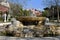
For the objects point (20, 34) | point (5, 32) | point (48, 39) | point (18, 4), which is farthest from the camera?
point (18, 4)

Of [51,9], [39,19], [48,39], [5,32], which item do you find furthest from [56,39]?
[51,9]

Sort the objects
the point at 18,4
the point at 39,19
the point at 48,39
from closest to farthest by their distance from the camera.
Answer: the point at 48,39 → the point at 39,19 → the point at 18,4

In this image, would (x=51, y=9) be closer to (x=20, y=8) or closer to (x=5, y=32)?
(x=20, y=8)

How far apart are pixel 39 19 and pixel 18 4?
2415 cm

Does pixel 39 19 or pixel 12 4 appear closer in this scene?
pixel 39 19

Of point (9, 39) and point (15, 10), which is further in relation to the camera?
point (15, 10)

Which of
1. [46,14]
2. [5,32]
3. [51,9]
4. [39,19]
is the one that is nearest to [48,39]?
[5,32]

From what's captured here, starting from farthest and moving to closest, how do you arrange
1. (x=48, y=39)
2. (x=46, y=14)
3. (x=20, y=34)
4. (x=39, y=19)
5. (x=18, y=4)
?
(x=46, y=14) → (x=18, y=4) → (x=39, y=19) → (x=20, y=34) → (x=48, y=39)

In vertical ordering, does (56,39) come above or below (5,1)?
below

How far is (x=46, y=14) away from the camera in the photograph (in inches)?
1513

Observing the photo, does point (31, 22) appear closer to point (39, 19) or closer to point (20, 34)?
point (39, 19)

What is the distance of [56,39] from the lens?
4684 millimetres

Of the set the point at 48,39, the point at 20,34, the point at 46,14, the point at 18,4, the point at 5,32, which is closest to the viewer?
the point at 48,39

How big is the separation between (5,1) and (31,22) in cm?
2849
